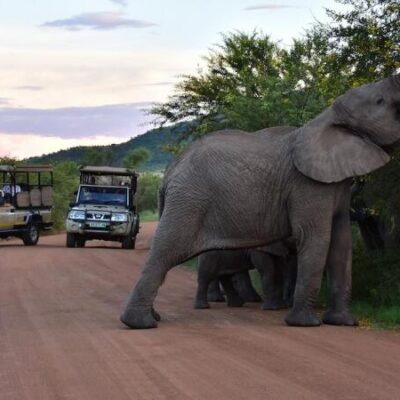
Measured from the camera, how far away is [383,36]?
13969mm

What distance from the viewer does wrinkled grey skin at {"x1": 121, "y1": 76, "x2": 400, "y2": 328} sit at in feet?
37.7

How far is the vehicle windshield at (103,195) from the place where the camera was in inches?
1236

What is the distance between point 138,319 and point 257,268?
277cm

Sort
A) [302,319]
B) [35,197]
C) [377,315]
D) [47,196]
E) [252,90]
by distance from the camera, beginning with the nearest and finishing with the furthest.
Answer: [302,319]
[377,315]
[252,90]
[35,197]
[47,196]

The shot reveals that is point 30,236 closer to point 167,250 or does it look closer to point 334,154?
point 167,250

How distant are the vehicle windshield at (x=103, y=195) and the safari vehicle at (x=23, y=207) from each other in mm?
2370

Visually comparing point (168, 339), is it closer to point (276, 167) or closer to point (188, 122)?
point (276, 167)

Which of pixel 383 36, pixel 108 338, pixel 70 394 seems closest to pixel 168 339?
pixel 108 338

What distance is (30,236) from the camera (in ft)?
108

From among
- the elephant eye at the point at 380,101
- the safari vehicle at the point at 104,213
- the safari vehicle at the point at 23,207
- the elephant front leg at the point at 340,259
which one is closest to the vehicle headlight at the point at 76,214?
the safari vehicle at the point at 104,213

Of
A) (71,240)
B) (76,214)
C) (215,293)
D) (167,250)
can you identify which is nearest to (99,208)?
(76,214)

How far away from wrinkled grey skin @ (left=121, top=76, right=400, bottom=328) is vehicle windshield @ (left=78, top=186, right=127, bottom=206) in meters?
19.2

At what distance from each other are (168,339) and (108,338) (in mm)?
634

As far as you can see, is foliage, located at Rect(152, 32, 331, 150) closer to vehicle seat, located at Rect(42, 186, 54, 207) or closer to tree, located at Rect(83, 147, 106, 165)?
vehicle seat, located at Rect(42, 186, 54, 207)
